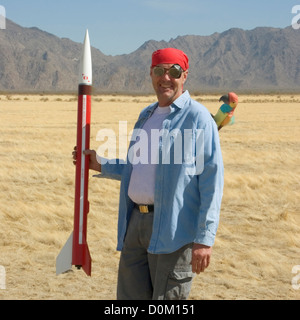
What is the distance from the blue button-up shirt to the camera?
3.52 meters

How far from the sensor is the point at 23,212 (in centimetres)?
960

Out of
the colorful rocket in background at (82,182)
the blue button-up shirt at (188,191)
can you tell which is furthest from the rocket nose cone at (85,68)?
the blue button-up shirt at (188,191)

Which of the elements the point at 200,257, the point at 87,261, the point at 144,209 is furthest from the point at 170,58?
the point at 87,261

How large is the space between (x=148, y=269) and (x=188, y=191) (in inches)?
27.6

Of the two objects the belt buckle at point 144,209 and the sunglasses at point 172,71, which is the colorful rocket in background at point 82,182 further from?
the sunglasses at point 172,71

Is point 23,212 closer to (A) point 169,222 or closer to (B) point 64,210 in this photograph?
(B) point 64,210

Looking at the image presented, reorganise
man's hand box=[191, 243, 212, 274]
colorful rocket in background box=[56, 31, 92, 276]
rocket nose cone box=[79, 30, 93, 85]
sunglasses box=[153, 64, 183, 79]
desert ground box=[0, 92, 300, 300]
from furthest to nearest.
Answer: desert ground box=[0, 92, 300, 300], rocket nose cone box=[79, 30, 93, 85], colorful rocket in background box=[56, 31, 92, 276], sunglasses box=[153, 64, 183, 79], man's hand box=[191, 243, 212, 274]

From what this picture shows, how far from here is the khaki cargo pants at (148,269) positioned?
3600mm

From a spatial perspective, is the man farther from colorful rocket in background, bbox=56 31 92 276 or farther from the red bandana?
colorful rocket in background, bbox=56 31 92 276

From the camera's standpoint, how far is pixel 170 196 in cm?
357

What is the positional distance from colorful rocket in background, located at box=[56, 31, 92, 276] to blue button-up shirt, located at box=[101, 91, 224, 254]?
1382mm

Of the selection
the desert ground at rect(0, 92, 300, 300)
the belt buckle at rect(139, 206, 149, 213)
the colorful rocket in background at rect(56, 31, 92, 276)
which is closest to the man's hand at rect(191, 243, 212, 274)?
the belt buckle at rect(139, 206, 149, 213)

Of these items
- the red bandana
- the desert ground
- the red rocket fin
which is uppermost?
the red bandana
